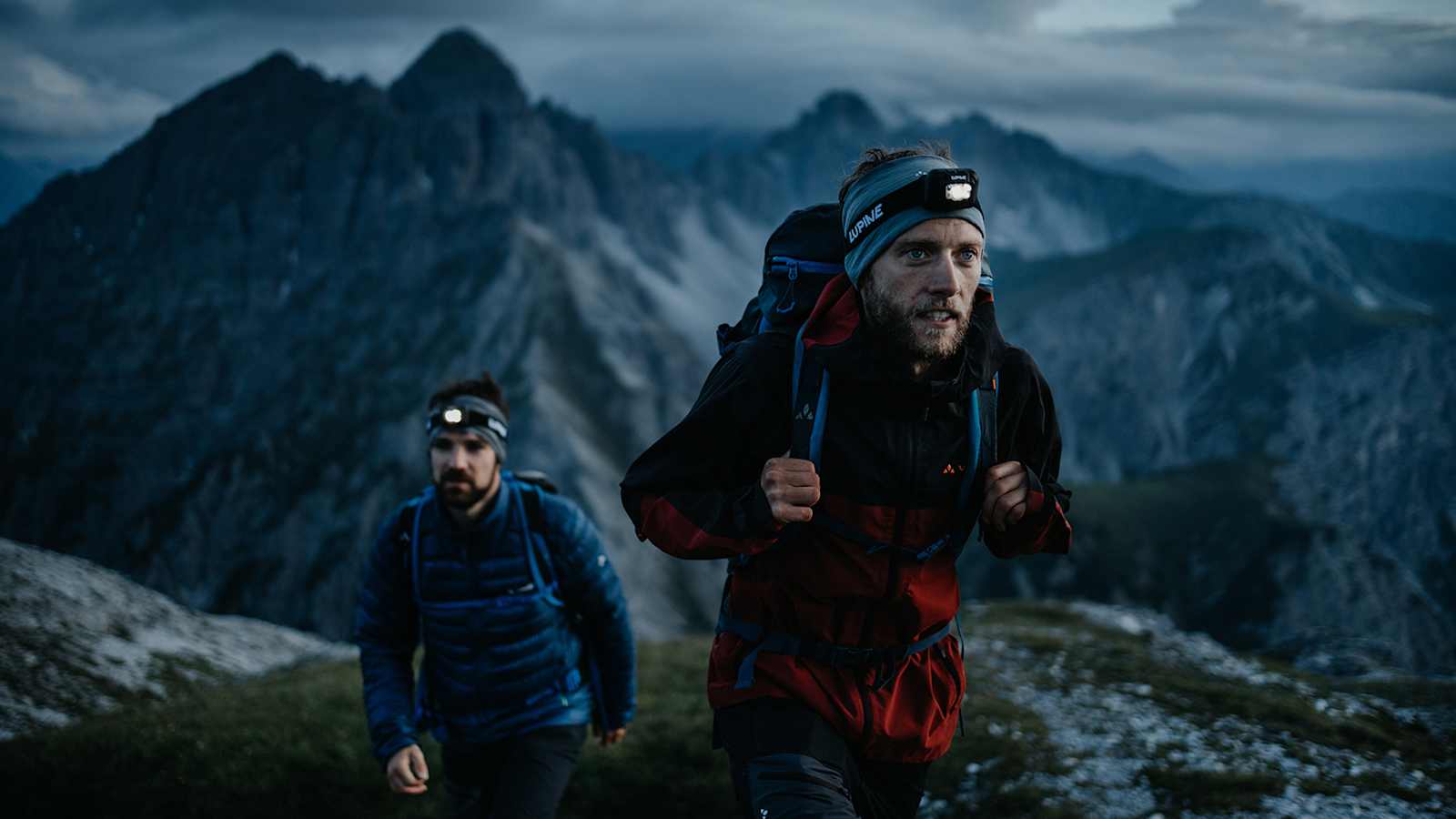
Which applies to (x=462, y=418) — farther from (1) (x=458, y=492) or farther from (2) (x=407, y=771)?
(2) (x=407, y=771)

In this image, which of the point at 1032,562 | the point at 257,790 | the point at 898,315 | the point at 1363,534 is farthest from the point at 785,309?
the point at 1363,534

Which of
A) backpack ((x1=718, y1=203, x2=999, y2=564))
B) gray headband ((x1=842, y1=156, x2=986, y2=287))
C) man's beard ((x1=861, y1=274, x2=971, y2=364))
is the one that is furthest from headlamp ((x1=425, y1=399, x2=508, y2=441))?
man's beard ((x1=861, y1=274, x2=971, y2=364))

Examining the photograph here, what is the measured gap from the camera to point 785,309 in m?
4.97

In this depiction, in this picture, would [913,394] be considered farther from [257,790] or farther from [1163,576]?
[1163,576]

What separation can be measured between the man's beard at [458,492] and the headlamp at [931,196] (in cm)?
477

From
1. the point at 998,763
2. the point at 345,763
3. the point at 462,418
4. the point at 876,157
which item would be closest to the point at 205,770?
the point at 345,763

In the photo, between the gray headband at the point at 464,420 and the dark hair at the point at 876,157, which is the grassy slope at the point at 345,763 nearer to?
the gray headband at the point at 464,420

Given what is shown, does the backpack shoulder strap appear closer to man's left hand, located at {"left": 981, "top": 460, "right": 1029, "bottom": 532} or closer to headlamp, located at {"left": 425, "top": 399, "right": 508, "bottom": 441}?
headlamp, located at {"left": 425, "top": 399, "right": 508, "bottom": 441}

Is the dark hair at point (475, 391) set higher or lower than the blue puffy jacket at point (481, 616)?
higher

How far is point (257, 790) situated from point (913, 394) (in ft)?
36.2

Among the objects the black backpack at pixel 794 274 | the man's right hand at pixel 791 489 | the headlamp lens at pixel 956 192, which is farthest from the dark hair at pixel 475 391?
the headlamp lens at pixel 956 192

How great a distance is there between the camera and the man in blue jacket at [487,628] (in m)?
7.61

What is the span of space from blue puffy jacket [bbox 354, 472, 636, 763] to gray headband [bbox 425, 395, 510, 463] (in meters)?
0.60

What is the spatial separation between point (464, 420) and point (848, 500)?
4.96m
